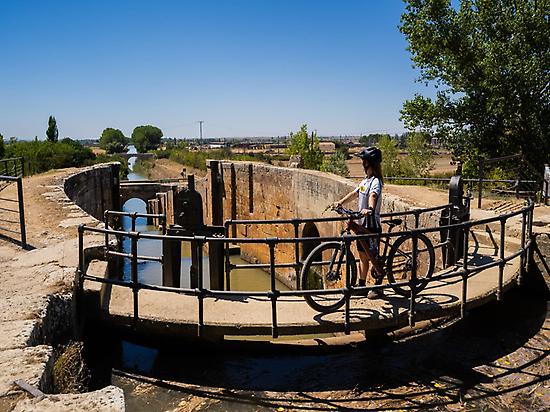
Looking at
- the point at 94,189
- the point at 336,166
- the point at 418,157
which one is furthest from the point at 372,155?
the point at 336,166

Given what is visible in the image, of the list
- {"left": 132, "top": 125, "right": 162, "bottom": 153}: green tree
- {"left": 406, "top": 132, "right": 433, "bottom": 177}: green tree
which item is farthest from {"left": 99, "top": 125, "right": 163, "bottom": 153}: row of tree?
{"left": 406, "top": 132, "right": 433, "bottom": 177}: green tree

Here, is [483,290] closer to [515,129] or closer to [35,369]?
[35,369]

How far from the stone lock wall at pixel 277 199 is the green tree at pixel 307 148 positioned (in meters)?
15.2

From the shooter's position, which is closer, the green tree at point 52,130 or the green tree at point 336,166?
the green tree at point 336,166

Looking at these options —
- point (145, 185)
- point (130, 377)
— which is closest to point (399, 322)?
point (130, 377)

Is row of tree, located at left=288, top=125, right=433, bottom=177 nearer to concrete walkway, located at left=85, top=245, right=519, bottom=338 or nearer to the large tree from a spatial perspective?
the large tree

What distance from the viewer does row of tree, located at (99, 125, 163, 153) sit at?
143175 millimetres

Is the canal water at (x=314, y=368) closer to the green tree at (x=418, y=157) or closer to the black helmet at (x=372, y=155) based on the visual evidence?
the black helmet at (x=372, y=155)

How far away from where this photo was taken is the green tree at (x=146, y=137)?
14362 centimetres

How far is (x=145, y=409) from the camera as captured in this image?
421 centimetres

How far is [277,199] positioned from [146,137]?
436 ft

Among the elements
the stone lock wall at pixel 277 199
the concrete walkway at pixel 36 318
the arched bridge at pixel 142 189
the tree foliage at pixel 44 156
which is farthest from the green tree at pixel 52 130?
the concrete walkway at pixel 36 318

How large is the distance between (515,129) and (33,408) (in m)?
18.8

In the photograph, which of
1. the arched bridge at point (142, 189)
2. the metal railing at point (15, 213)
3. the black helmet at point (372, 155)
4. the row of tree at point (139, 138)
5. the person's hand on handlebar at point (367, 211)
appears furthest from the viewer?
the row of tree at point (139, 138)
